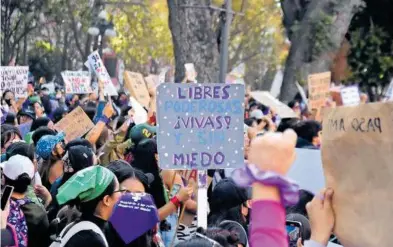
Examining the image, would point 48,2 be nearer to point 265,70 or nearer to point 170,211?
point 170,211

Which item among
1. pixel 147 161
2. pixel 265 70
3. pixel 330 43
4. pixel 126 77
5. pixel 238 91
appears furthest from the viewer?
pixel 265 70

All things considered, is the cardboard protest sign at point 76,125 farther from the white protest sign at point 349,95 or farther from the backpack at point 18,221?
the white protest sign at point 349,95

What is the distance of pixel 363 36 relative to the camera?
87.8ft

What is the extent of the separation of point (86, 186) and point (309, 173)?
1.06 metres

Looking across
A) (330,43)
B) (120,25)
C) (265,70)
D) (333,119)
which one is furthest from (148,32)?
(333,119)

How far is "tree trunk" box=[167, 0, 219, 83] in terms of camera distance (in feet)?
56.1

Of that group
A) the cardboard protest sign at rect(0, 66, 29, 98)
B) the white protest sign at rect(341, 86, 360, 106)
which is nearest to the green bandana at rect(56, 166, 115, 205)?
the cardboard protest sign at rect(0, 66, 29, 98)

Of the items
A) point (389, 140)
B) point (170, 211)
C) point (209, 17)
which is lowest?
point (170, 211)

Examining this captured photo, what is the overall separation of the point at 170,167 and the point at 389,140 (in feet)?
8.35

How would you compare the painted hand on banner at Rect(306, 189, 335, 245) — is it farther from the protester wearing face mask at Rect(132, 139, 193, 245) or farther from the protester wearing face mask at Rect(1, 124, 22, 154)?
the protester wearing face mask at Rect(1, 124, 22, 154)

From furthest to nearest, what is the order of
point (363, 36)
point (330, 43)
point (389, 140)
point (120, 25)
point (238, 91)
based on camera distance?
point (120, 25) < point (363, 36) < point (330, 43) < point (238, 91) < point (389, 140)

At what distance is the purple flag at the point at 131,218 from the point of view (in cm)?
470

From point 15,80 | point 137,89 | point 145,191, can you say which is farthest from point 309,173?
point 15,80

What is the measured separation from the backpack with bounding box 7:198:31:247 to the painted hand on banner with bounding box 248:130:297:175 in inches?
95.4
